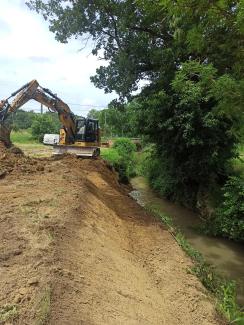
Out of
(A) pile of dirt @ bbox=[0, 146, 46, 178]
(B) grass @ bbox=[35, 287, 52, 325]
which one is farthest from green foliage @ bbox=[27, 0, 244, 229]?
(B) grass @ bbox=[35, 287, 52, 325]

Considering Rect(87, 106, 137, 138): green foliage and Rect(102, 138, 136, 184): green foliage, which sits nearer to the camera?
Rect(102, 138, 136, 184): green foliage

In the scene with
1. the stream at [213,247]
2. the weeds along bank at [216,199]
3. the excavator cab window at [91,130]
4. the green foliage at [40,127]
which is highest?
the excavator cab window at [91,130]

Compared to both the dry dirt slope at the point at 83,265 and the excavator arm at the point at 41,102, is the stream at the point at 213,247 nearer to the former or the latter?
the dry dirt slope at the point at 83,265

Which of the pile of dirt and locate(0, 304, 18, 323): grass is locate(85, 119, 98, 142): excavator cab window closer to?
the pile of dirt

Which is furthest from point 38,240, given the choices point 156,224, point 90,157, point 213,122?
point 90,157

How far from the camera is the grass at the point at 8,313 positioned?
4.06m

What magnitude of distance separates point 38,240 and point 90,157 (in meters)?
14.5

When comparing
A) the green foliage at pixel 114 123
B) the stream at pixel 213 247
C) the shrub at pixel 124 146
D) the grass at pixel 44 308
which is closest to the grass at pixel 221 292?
the stream at pixel 213 247

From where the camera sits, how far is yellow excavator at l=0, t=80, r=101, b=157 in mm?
18031

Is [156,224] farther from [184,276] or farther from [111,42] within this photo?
[111,42]

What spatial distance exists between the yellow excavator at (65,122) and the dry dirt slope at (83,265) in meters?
6.64

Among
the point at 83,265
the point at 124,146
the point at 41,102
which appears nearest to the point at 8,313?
the point at 83,265

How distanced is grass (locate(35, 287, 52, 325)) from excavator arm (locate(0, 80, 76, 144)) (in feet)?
45.4

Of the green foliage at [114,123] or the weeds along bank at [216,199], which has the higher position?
the green foliage at [114,123]
